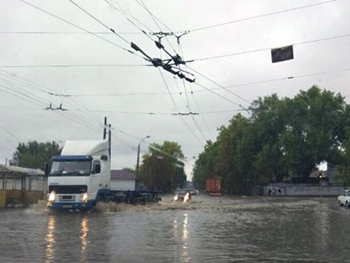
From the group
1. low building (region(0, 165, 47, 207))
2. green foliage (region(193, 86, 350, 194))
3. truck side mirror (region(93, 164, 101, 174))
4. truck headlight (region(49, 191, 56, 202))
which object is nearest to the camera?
truck headlight (region(49, 191, 56, 202))

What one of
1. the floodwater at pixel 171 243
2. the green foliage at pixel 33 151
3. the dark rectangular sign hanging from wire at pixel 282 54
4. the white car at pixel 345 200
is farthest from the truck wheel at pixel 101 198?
the green foliage at pixel 33 151

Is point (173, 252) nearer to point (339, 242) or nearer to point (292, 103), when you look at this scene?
point (339, 242)

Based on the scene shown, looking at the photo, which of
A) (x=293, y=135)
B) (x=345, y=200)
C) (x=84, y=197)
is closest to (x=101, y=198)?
(x=84, y=197)

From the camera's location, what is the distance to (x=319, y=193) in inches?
3516

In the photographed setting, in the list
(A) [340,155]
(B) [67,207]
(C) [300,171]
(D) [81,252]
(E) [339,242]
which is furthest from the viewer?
(C) [300,171]

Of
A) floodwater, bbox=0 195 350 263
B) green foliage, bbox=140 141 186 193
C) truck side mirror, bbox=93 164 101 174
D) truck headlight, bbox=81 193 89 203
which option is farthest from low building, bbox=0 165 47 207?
green foliage, bbox=140 141 186 193

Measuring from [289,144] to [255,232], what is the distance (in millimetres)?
64265

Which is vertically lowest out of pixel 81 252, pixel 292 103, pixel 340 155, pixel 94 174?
pixel 81 252

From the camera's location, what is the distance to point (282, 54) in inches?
886

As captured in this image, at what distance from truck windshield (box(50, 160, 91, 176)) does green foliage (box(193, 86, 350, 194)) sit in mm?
48683

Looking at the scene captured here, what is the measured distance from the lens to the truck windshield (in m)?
34.4

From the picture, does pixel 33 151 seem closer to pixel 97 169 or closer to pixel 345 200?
pixel 345 200

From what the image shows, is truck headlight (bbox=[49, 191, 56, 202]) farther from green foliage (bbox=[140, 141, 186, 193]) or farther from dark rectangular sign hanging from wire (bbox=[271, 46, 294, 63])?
green foliage (bbox=[140, 141, 186, 193])

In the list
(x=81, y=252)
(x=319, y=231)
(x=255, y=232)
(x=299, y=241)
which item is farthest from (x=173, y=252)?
(x=319, y=231)
